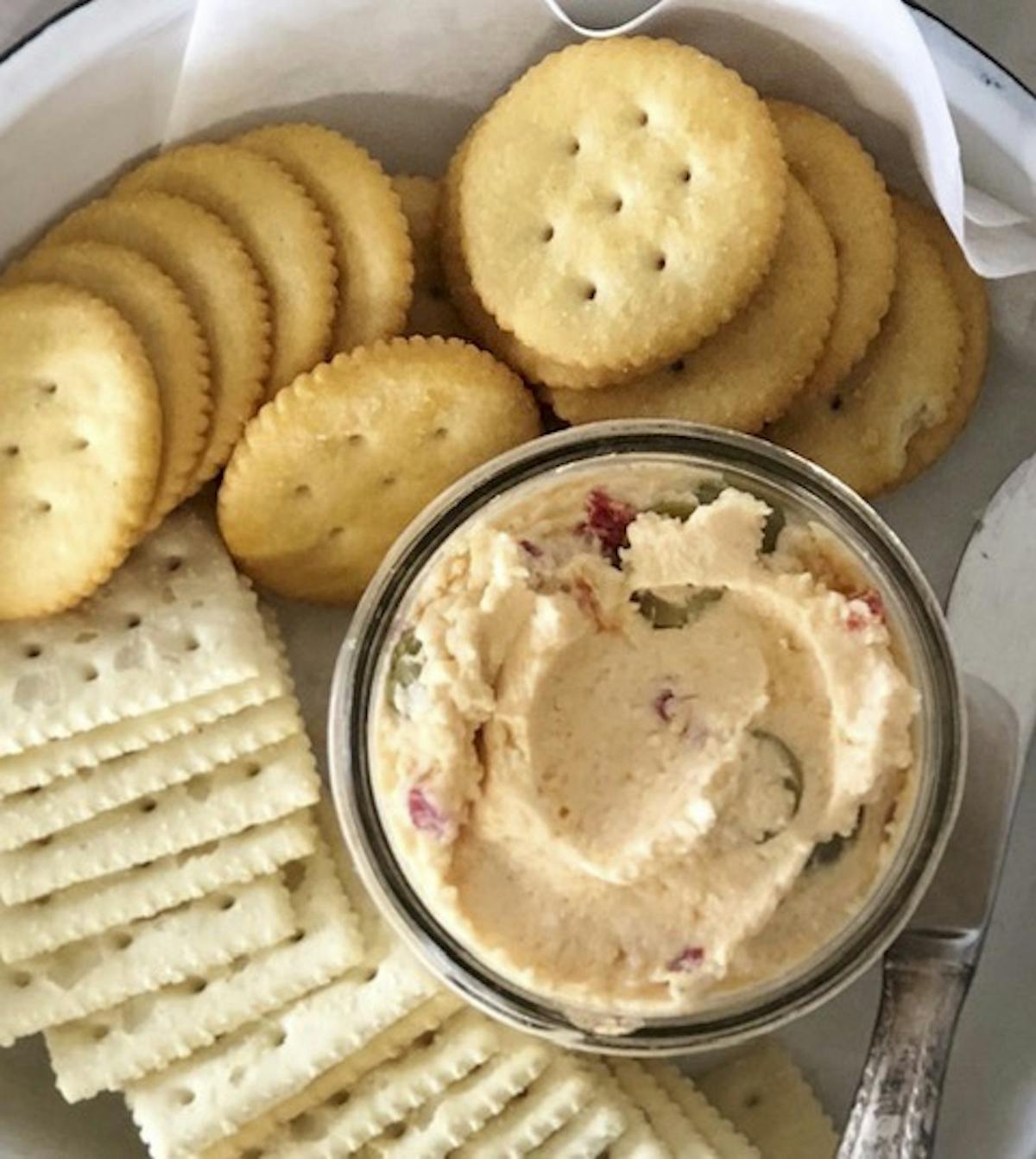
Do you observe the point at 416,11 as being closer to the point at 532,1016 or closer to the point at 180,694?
the point at 180,694

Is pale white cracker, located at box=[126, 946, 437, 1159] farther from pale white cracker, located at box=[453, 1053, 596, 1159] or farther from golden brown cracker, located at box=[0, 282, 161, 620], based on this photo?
golden brown cracker, located at box=[0, 282, 161, 620]

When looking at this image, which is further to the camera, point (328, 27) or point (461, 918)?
point (328, 27)

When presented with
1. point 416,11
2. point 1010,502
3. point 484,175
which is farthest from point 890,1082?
point 416,11

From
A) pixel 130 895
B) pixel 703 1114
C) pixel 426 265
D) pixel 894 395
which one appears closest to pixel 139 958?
pixel 130 895

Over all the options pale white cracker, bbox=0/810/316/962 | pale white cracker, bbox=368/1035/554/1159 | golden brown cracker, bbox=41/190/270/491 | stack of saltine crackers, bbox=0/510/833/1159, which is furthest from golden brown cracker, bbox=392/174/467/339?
pale white cracker, bbox=368/1035/554/1159

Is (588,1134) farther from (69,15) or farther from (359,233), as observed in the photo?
(69,15)
